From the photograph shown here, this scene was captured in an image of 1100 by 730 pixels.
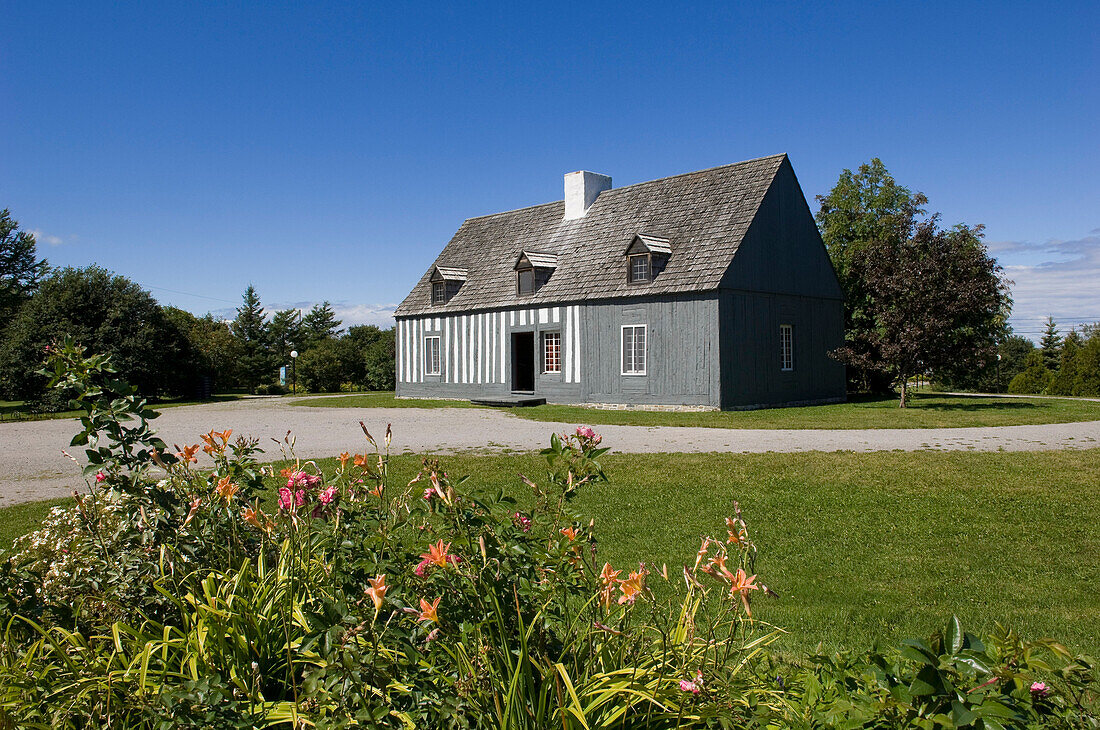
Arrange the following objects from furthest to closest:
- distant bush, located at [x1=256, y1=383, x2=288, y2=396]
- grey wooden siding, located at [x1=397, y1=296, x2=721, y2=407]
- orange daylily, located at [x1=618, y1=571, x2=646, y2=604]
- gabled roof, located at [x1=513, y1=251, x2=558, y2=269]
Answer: distant bush, located at [x1=256, y1=383, x2=288, y2=396] < gabled roof, located at [x1=513, y1=251, x2=558, y2=269] < grey wooden siding, located at [x1=397, y1=296, x2=721, y2=407] < orange daylily, located at [x1=618, y1=571, x2=646, y2=604]

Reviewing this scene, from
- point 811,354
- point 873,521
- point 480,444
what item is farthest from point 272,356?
point 873,521

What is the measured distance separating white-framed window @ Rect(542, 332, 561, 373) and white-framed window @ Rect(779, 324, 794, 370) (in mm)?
6990

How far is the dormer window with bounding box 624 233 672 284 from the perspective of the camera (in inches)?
895

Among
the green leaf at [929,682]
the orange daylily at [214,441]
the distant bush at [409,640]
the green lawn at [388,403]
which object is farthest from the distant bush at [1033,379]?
the orange daylily at [214,441]

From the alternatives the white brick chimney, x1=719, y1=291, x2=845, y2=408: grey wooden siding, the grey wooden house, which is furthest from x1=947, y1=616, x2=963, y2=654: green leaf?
the white brick chimney

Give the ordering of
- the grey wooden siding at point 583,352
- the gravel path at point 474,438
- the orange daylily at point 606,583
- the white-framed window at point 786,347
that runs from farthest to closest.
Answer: the white-framed window at point 786,347, the grey wooden siding at point 583,352, the gravel path at point 474,438, the orange daylily at point 606,583

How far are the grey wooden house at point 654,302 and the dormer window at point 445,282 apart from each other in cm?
5

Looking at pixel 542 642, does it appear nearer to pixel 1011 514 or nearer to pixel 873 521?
pixel 873 521

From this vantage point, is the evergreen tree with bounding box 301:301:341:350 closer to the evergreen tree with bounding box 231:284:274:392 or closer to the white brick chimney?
the evergreen tree with bounding box 231:284:274:392

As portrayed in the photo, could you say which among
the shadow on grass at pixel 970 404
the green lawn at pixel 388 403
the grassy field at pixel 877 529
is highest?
the green lawn at pixel 388 403

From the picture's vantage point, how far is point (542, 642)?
2574 millimetres

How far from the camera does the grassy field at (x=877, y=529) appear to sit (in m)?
4.77

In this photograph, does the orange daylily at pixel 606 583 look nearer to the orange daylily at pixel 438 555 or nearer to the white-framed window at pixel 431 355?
the orange daylily at pixel 438 555

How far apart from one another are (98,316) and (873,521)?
95.6 feet
